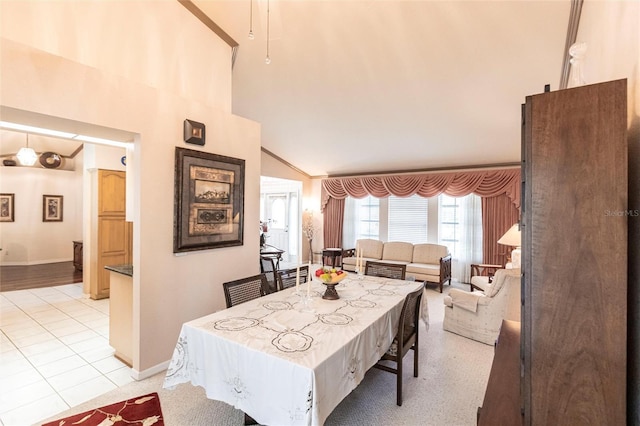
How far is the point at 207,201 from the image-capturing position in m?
3.03

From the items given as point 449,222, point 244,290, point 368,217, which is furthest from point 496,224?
point 244,290

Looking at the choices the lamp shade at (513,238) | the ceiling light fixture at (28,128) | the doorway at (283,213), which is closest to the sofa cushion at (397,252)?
the lamp shade at (513,238)

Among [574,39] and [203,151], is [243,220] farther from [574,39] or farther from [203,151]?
[574,39]

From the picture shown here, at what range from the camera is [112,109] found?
2342mm

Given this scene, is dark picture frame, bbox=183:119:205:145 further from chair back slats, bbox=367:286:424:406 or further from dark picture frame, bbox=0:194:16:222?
dark picture frame, bbox=0:194:16:222

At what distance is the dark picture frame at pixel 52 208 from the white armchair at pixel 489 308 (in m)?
9.45

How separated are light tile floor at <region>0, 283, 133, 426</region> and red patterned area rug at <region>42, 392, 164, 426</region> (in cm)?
23

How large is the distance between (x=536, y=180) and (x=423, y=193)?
5414mm

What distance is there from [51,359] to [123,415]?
1.43 metres

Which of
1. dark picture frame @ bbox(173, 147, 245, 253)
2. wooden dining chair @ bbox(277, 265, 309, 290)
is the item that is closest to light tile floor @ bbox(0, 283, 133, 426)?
dark picture frame @ bbox(173, 147, 245, 253)

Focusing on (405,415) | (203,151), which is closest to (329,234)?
(203,151)

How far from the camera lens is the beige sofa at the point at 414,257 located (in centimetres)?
557

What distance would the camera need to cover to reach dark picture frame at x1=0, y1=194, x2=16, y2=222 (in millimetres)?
7164

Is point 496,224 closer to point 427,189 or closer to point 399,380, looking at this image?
point 427,189
